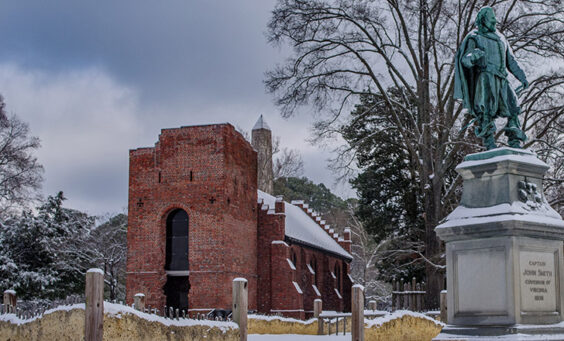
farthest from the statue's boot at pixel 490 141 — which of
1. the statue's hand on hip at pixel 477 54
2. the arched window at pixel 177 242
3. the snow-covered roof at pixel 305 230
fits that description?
the snow-covered roof at pixel 305 230

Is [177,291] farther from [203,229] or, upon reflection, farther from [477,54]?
[477,54]

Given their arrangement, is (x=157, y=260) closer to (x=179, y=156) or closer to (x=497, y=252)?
(x=179, y=156)

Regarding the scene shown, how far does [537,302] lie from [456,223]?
1432 mm

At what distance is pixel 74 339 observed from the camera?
13281 mm

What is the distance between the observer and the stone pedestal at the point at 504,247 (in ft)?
30.1

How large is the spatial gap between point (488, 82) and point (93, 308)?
7310 mm

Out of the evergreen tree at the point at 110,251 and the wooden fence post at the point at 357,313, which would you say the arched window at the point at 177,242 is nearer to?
the evergreen tree at the point at 110,251

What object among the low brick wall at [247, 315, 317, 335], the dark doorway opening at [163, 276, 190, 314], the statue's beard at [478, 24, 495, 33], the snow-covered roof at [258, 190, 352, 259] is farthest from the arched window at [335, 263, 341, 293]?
the statue's beard at [478, 24, 495, 33]

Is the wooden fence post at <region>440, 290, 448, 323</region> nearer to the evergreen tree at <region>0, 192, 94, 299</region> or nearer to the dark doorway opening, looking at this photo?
the dark doorway opening

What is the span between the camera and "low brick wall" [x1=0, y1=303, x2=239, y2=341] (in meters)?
13.6

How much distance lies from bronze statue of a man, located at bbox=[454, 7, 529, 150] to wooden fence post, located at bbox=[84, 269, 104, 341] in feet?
21.7

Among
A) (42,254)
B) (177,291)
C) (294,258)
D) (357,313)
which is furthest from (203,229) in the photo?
(357,313)

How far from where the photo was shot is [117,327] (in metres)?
13.8

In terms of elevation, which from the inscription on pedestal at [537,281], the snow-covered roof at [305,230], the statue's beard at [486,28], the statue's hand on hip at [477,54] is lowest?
the inscription on pedestal at [537,281]
